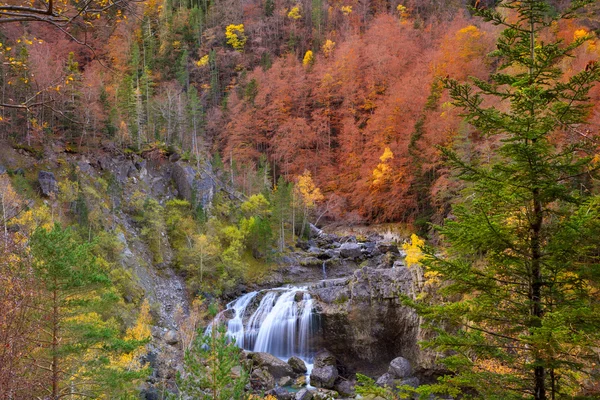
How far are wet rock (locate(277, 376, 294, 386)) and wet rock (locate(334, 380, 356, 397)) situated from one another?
7.64ft

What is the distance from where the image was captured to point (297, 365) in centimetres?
2227

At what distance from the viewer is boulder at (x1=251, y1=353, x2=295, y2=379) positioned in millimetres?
21422

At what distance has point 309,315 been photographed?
973 inches

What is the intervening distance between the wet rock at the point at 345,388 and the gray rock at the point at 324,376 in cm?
35

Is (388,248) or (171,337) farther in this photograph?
(388,248)

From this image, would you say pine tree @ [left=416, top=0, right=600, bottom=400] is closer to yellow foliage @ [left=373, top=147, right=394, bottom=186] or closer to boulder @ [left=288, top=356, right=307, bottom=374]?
boulder @ [left=288, top=356, right=307, bottom=374]

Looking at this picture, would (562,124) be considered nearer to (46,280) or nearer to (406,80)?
(46,280)

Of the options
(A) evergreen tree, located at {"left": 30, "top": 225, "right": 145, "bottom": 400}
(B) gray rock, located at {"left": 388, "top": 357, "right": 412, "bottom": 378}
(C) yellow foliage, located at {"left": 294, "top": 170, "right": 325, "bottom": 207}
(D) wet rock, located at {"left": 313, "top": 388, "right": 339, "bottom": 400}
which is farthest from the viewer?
(C) yellow foliage, located at {"left": 294, "top": 170, "right": 325, "bottom": 207}

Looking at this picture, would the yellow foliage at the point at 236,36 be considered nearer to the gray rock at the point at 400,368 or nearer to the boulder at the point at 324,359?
the boulder at the point at 324,359

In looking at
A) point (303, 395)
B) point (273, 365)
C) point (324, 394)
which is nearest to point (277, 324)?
point (273, 365)

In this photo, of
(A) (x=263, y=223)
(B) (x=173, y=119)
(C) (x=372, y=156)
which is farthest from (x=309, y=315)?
(B) (x=173, y=119)

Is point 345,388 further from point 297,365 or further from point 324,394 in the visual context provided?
point 297,365

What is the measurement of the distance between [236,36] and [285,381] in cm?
7137

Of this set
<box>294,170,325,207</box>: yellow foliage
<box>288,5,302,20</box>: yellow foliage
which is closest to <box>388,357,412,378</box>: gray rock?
<box>294,170,325,207</box>: yellow foliage
